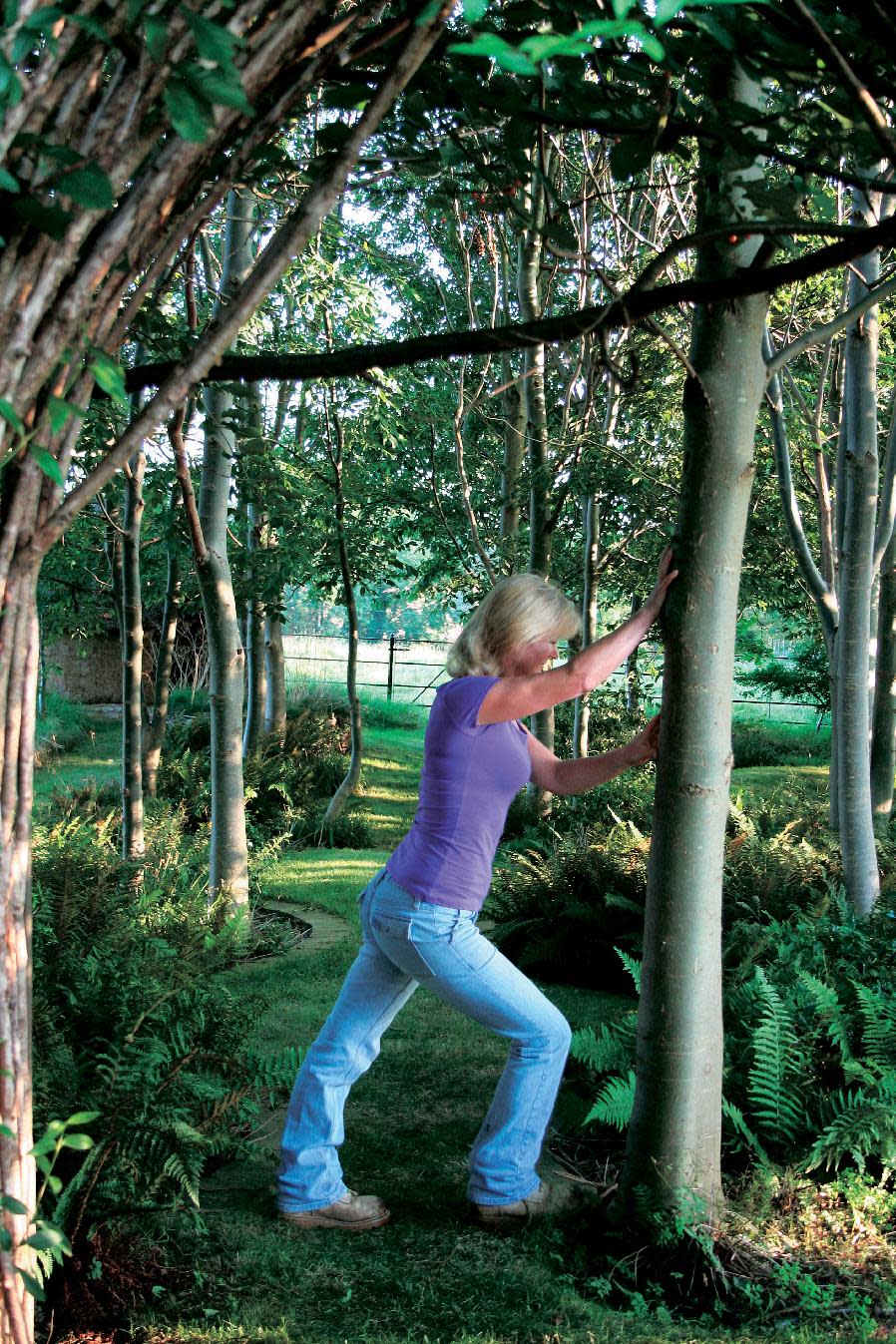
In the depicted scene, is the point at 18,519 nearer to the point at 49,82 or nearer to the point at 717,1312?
the point at 49,82

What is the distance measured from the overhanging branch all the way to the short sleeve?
1109 mm

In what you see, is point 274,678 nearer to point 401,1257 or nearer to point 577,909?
point 577,909

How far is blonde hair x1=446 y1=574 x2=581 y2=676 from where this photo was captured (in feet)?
11.2

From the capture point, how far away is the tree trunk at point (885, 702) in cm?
987

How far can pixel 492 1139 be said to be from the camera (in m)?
3.43

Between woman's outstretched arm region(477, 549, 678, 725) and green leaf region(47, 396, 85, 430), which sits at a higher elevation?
green leaf region(47, 396, 85, 430)

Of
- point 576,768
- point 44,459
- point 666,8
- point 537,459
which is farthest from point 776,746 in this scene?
point 666,8

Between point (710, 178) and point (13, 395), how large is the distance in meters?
1.95

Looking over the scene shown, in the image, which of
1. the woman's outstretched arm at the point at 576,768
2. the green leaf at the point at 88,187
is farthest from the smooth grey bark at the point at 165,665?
the green leaf at the point at 88,187

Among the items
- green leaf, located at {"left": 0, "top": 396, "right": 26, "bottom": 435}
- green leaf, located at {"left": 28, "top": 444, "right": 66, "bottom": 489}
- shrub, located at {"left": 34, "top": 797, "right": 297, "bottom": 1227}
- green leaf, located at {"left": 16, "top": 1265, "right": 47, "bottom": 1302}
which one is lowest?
shrub, located at {"left": 34, "top": 797, "right": 297, "bottom": 1227}

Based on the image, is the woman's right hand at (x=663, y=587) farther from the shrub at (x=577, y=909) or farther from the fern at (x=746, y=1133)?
the shrub at (x=577, y=909)

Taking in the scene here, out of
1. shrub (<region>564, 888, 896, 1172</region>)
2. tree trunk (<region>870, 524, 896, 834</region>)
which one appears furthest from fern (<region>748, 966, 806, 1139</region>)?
tree trunk (<region>870, 524, 896, 834</region>)

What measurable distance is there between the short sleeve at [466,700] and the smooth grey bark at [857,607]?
3.51 metres

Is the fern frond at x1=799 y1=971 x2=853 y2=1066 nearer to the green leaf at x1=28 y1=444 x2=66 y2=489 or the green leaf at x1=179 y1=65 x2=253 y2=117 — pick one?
the green leaf at x1=28 y1=444 x2=66 y2=489
